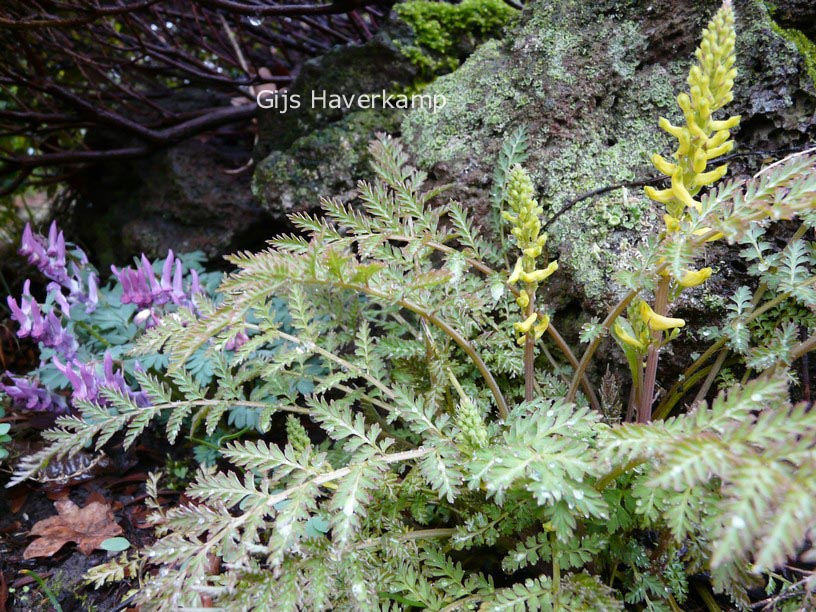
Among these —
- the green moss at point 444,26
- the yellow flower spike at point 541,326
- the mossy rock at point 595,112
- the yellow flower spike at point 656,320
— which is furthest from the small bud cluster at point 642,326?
the green moss at point 444,26

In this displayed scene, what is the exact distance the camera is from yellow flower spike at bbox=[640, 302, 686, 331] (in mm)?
1225

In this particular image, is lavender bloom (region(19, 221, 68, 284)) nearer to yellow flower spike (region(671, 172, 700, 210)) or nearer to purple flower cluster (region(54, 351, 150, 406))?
purple flower cluster (region(54, 351, 150, 406))

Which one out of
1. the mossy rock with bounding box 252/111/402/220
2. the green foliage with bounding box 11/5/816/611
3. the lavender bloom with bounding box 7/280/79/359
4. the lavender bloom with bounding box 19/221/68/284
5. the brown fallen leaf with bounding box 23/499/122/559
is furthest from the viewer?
the mossy rock with bounding box 252/111/402/220

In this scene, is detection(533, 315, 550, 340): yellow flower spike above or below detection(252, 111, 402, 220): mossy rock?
below

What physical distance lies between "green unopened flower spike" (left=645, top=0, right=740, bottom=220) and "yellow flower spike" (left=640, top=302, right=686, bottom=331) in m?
0.24

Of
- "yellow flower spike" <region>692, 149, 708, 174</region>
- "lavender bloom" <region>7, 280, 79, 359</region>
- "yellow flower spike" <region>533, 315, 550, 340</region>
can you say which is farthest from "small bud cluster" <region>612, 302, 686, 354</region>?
"lavender bloom" <region>7, 280, 79, 359</region>

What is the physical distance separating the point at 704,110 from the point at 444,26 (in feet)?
7.07

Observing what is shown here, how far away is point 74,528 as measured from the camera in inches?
76.9

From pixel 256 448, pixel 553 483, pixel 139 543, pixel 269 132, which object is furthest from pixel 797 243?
pixel 269 132

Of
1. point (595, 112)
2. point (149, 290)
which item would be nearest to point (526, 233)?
point (595, 112)

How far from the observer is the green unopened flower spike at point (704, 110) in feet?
3.66

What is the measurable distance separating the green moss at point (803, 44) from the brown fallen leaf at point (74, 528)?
10.1 ft

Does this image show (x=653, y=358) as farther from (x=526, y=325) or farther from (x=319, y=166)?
(x=319, y=166)

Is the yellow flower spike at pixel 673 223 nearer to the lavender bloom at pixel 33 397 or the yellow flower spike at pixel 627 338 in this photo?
the yellow flower spike at pixel 627 338
